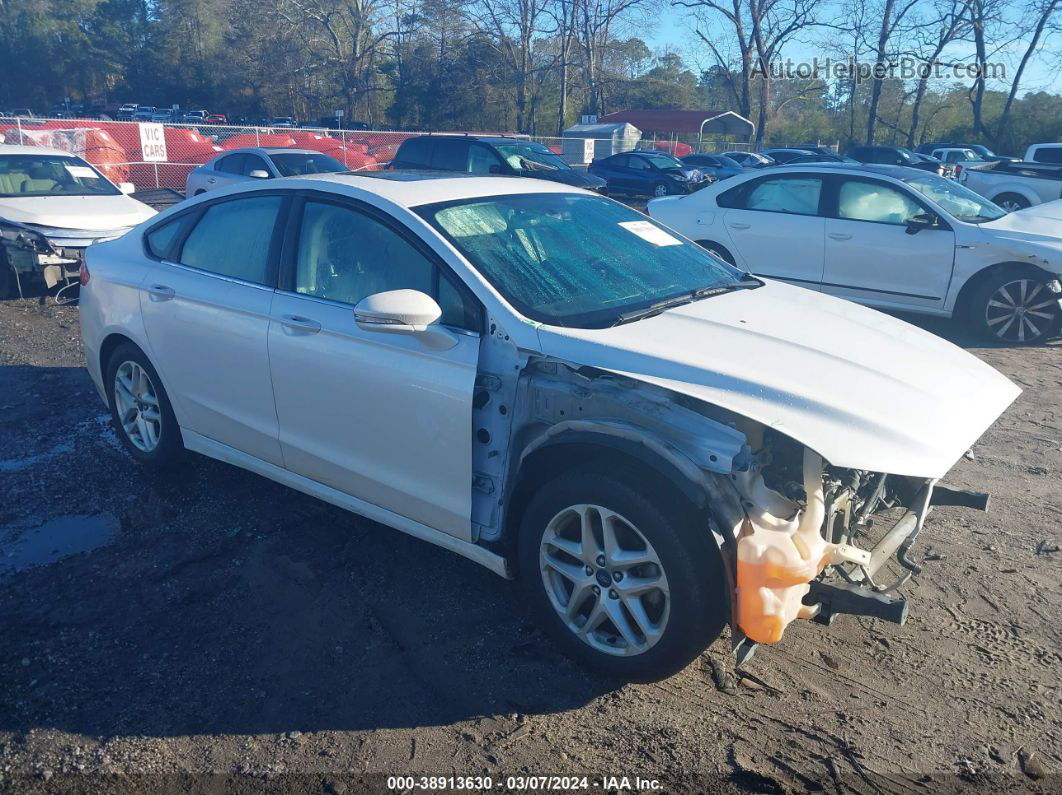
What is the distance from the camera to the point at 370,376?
350cm

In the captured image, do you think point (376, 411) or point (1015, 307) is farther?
point (1015, 307)

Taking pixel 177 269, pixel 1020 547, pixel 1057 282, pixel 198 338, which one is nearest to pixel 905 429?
pixel 1020 547

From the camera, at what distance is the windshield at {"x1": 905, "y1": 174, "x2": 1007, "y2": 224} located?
8289 millimetres

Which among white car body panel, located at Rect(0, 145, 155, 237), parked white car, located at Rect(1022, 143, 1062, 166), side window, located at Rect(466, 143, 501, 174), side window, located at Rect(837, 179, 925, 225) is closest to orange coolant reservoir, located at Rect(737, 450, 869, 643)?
side window, located at Rect(837, 179, 925, 225)

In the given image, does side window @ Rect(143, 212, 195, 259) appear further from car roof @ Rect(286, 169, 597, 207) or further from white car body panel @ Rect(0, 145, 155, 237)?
white car body panel @ Rect(0, 145, 155, 237)

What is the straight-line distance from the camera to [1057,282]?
7.77m

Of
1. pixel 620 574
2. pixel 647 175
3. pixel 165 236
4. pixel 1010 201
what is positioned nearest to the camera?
pixel 620 574

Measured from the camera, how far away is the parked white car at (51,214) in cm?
914

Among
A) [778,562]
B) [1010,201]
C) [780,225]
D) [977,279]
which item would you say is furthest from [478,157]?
[778,562]

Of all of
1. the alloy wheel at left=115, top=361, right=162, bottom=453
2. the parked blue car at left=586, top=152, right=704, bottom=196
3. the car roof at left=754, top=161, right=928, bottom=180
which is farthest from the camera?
the parked blue car at left=586, top=152, right=704, bottom=196

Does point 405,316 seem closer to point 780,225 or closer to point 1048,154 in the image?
point 780,225

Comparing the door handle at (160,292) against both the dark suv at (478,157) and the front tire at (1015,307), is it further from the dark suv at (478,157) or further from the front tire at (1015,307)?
the dark suv at (478,157)

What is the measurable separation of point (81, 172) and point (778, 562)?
10996 millimetres

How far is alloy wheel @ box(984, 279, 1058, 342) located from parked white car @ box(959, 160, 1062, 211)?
996cm
